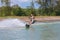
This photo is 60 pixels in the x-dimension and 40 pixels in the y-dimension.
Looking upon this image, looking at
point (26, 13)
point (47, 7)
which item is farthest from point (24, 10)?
point (47, 7)

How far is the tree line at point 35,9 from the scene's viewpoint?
4191 centimetres

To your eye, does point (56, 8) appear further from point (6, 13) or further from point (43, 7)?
point (6, 13)

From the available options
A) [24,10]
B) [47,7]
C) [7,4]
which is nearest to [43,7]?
[47,7]

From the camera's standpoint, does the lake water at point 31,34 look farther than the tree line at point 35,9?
No

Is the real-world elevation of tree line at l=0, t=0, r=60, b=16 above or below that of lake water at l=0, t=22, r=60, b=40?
below

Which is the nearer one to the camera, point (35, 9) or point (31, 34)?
point (31, 34)

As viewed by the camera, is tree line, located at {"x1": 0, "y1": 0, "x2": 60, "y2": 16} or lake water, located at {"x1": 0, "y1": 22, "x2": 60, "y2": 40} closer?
lake water, located at {"x1": 0, "y1": 22, "x2": 60, "y2": 40}

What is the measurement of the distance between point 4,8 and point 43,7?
7.23 meters

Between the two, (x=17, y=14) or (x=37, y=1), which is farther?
(x=37, y=1)

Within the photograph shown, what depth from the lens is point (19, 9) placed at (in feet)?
139

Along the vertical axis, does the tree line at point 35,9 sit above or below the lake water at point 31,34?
below

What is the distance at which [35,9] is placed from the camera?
140 feet

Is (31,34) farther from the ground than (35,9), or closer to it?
farther from the ground

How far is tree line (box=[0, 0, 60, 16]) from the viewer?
41906 millimetres
